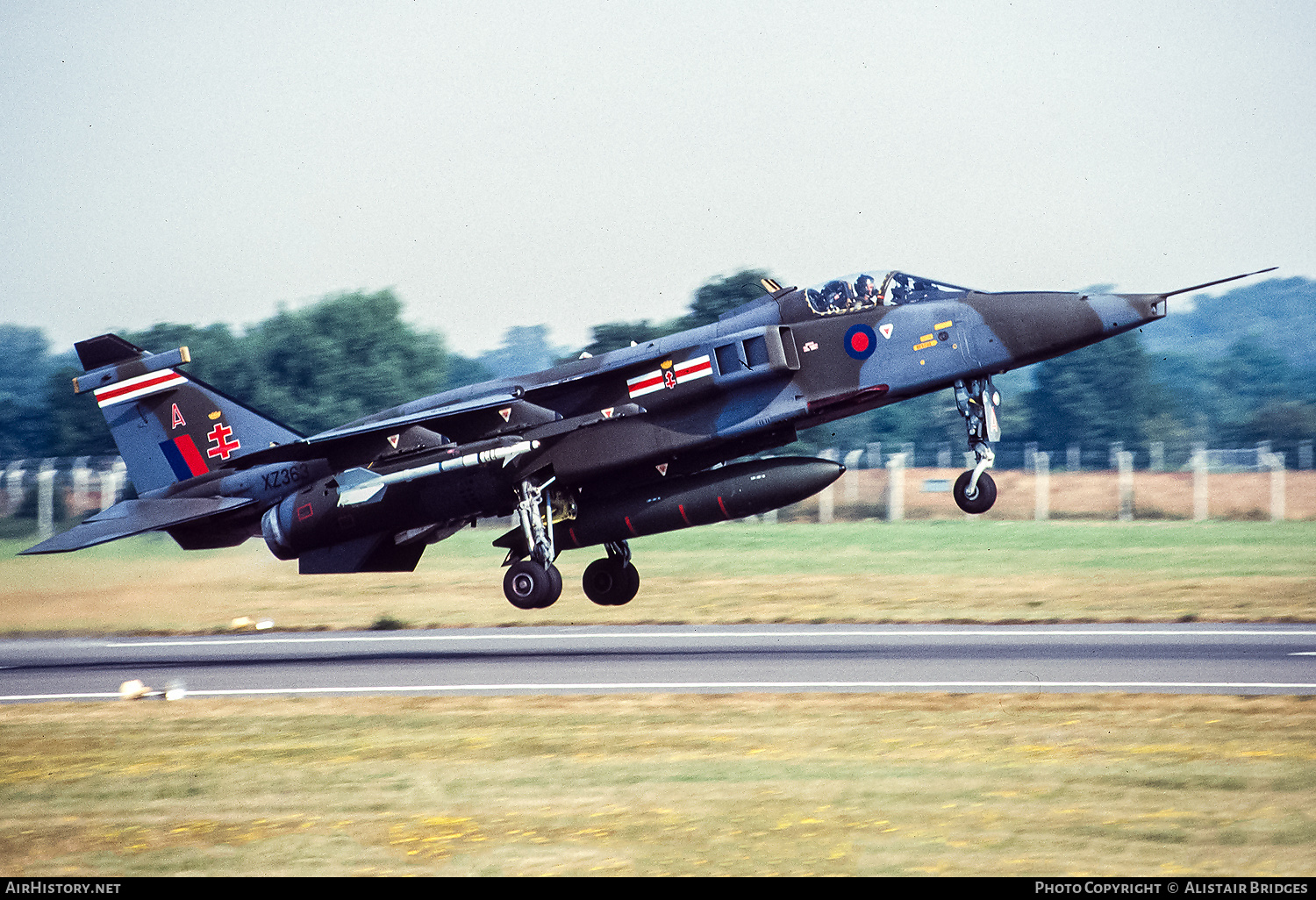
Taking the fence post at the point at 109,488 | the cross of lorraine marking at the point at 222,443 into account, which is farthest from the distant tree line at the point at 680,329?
the cross of lorraine marking at the point at 222,443

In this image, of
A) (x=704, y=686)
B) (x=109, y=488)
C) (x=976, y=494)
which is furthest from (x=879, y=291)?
(x=109, y=488)

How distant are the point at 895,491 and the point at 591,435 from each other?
2224cm

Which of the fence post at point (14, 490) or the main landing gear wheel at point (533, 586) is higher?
the fence post at point (14, 490)

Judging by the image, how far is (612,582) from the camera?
69.7 feet

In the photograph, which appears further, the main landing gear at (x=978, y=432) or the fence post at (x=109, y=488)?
the fence post at (x=109, y=488)

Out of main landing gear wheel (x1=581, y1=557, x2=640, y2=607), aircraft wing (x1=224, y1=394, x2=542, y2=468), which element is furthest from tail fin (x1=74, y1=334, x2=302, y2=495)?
main landing gear wheel (x1=581, y1=557, x2=640, y2=607)

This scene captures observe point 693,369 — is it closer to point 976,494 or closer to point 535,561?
point 535,561

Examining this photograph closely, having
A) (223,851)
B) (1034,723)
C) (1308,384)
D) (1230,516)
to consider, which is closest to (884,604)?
(1034,723)

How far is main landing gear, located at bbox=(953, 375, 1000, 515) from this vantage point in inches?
679

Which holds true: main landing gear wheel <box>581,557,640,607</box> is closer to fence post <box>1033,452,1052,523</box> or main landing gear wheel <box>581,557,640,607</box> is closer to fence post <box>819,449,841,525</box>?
fence post <box>819,449,841,525</box>

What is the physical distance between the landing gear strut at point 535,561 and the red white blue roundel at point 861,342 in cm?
475

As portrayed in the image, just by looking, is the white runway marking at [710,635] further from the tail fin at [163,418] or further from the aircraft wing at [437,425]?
the aircraft wing at [437,425]

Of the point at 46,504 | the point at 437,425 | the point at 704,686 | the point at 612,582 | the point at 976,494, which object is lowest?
the point at 704,686

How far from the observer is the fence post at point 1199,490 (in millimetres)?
38906
